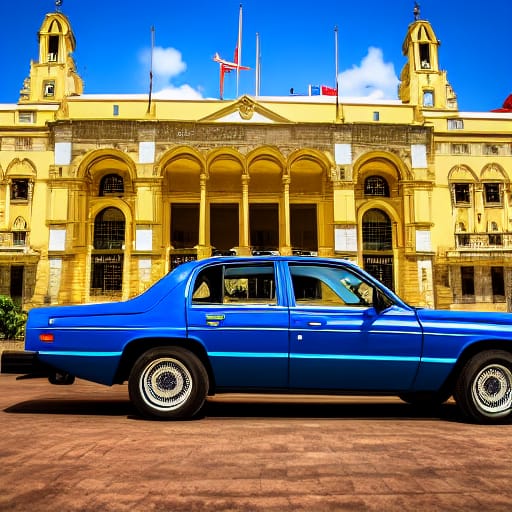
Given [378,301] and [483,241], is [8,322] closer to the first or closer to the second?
[378,301]

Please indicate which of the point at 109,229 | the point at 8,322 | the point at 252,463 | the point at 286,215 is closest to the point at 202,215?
the point at 286,215

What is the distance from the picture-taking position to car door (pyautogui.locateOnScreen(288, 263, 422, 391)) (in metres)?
4.71

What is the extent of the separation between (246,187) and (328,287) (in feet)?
75.7

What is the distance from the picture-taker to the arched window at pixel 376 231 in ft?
95.4

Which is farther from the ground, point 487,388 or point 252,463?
point 487,388

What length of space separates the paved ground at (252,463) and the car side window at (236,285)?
1163mm

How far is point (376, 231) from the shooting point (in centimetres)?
2930

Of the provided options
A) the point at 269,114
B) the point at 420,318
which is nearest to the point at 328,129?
the point at 269,114

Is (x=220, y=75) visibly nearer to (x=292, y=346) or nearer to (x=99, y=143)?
(x=99, y=143)

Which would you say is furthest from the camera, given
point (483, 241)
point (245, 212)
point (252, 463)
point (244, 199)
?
point (483, 241)

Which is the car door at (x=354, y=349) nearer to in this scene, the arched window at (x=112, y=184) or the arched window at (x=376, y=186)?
the arched window at (x=376, y=186)

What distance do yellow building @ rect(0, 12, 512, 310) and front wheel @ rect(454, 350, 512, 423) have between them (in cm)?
2212

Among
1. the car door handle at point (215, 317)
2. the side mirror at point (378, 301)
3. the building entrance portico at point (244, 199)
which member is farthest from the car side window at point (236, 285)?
the building entrance portico at point (244, 199)

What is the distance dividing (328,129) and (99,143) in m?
12.9
